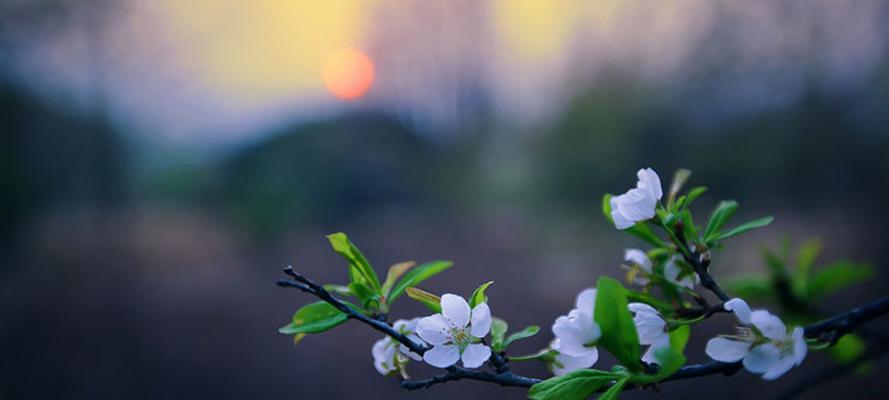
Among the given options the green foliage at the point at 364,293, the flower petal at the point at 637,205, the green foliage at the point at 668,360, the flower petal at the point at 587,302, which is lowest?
the green foliage at the point at 668,360

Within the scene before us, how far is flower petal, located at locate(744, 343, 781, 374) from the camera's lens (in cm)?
48

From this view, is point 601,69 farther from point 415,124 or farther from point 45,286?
Answer: point 45,286

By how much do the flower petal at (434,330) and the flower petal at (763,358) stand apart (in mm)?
243

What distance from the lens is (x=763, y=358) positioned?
484 millimetres

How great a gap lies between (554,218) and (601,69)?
2166mm

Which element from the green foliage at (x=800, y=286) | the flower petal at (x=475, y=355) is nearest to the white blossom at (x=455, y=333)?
the flower petal at (x=475, y=355)

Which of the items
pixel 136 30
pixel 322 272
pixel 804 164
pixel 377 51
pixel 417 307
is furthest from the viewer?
pixel 377 51

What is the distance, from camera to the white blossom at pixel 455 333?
1.70ft

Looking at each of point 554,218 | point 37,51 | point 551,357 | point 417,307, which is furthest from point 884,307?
point 554,218

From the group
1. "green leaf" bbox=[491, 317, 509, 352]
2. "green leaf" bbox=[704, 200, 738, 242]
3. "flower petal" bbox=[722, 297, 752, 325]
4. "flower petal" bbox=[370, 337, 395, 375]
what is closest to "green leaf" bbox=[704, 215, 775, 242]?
"green leaf" bbox=[704, 200, 738, 242]

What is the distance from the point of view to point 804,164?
15.9 ft

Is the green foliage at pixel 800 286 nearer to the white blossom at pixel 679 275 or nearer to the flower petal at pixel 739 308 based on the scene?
the white blossom at pixel 679 275

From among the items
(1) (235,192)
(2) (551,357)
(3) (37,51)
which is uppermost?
(3) (37,51)

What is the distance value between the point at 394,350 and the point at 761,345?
326mm
